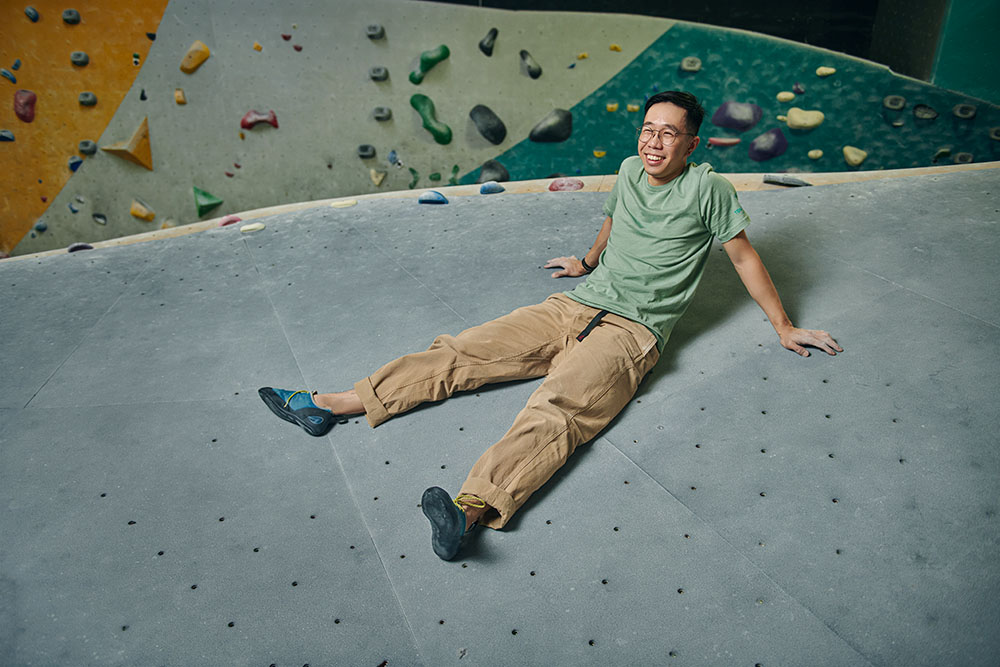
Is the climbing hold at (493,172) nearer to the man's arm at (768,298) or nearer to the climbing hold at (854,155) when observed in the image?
the climbing hold at (854,155)

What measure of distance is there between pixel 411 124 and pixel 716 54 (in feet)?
5.52

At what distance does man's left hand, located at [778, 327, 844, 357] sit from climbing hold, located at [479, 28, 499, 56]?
258 centimetres

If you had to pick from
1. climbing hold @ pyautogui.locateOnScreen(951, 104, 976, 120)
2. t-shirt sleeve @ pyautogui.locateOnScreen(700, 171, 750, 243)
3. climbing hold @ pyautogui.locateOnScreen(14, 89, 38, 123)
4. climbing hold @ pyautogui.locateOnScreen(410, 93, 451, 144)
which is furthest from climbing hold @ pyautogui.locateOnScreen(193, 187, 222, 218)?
climbing hold @ pyautogui.locateOnScreen(951, 104, 976, 120)

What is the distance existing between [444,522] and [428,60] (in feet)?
10.0

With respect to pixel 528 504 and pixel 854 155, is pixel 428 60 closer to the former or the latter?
pixel 854 155

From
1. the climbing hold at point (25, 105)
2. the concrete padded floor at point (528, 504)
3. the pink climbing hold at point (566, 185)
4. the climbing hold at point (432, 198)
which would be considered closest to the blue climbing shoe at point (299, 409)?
the concrete padded floor at point (528, 504)

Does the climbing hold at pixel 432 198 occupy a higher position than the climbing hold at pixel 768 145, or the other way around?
the climbing hold at pixel 432 198

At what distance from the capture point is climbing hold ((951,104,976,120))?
3201mm

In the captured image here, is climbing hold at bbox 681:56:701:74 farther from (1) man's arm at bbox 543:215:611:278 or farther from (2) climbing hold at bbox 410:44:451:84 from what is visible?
(1) man's arm at bbox 543:215:611:278

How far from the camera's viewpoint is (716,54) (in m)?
3.45

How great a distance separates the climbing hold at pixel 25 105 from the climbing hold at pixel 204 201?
92cm

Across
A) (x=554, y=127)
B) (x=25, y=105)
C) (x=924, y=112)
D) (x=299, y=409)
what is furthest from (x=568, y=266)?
(x=25, y=105)

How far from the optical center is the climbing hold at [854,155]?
3.50m

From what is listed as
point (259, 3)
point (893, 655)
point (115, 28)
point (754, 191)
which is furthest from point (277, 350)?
point (115, 28)
